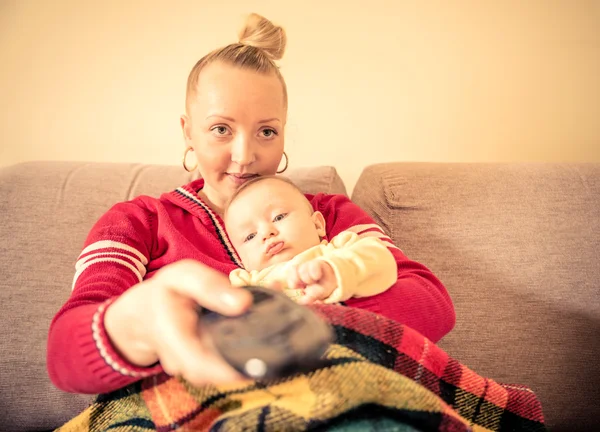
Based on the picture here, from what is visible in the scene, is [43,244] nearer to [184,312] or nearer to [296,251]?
[296,251]

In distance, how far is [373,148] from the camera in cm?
162

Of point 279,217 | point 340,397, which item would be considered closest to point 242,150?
point 279,217

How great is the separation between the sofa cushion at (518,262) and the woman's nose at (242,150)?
1.48ft

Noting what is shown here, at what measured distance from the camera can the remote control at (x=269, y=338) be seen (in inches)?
14.5

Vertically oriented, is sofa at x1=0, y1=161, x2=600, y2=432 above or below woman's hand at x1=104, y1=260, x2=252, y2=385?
below

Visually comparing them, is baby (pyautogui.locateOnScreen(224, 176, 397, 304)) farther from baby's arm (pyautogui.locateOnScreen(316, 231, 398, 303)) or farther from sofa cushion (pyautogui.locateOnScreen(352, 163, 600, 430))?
sofa cushion (pyautogui.locateOnScreen(352, 163, 600, 430))

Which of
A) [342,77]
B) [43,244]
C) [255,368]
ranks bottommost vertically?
[43,244]

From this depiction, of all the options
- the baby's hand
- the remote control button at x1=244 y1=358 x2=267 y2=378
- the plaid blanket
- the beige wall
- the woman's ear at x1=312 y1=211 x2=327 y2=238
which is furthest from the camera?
the beige wall

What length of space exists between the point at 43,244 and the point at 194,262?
91cm

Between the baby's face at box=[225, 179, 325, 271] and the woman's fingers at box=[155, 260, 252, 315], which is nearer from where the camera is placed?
the woman's fingers at box=[155, 260, 252, 315]

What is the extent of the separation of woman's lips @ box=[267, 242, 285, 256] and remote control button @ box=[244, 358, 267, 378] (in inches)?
18.5

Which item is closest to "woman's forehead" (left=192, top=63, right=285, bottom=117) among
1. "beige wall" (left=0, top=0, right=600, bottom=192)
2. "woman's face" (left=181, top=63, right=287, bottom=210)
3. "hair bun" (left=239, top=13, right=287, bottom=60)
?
"woman's face" (left=181, top=63, right=287, bottom=210)

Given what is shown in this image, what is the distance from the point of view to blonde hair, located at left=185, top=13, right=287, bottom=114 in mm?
974

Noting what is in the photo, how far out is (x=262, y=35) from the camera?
42.3 inches
